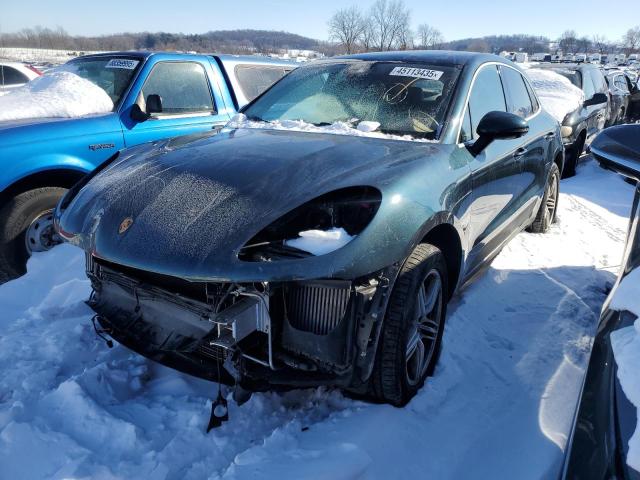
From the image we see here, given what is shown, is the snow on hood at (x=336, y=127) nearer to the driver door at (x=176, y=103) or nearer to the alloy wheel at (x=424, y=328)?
the alloy wheel at (x=424, y=328)

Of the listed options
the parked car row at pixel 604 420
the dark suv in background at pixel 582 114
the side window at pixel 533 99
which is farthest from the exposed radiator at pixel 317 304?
the dark suv in background at pixel 582 114

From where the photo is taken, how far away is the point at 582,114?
8344mm

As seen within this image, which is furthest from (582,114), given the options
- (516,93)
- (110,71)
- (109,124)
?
(109,124)

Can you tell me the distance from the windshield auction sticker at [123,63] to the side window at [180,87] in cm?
21

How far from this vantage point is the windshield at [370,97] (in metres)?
2.92

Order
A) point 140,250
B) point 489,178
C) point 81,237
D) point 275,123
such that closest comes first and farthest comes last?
1. point 140,250
2. point 81,237
3. point 489,178
4. point 275,123

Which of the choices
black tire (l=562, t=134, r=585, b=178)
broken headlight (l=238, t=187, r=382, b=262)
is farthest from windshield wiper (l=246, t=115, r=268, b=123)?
black tire (l=562, t=134, r=585, b=178)

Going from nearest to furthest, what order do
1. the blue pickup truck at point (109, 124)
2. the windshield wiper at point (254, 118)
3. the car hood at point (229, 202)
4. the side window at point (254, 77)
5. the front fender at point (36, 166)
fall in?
1. the car hood at point (229, 202)
2. the windshield wiper at point (254, 118)
3. the front fender at point (36, 166)
4. the blue pickup truck at point (109, 124)
5. the side window at point (254, 77)

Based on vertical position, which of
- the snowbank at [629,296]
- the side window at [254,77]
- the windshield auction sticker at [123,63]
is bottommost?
the snowbank at [629,296]

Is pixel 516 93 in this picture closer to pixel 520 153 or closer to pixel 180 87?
pixel 520 153

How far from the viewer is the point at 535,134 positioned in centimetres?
404

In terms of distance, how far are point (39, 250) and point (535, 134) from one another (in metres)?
4.19

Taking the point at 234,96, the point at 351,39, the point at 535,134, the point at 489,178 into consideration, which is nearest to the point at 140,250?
the point at 489,178

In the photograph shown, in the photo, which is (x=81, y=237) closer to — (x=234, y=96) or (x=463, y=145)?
(x=463, y=145)
